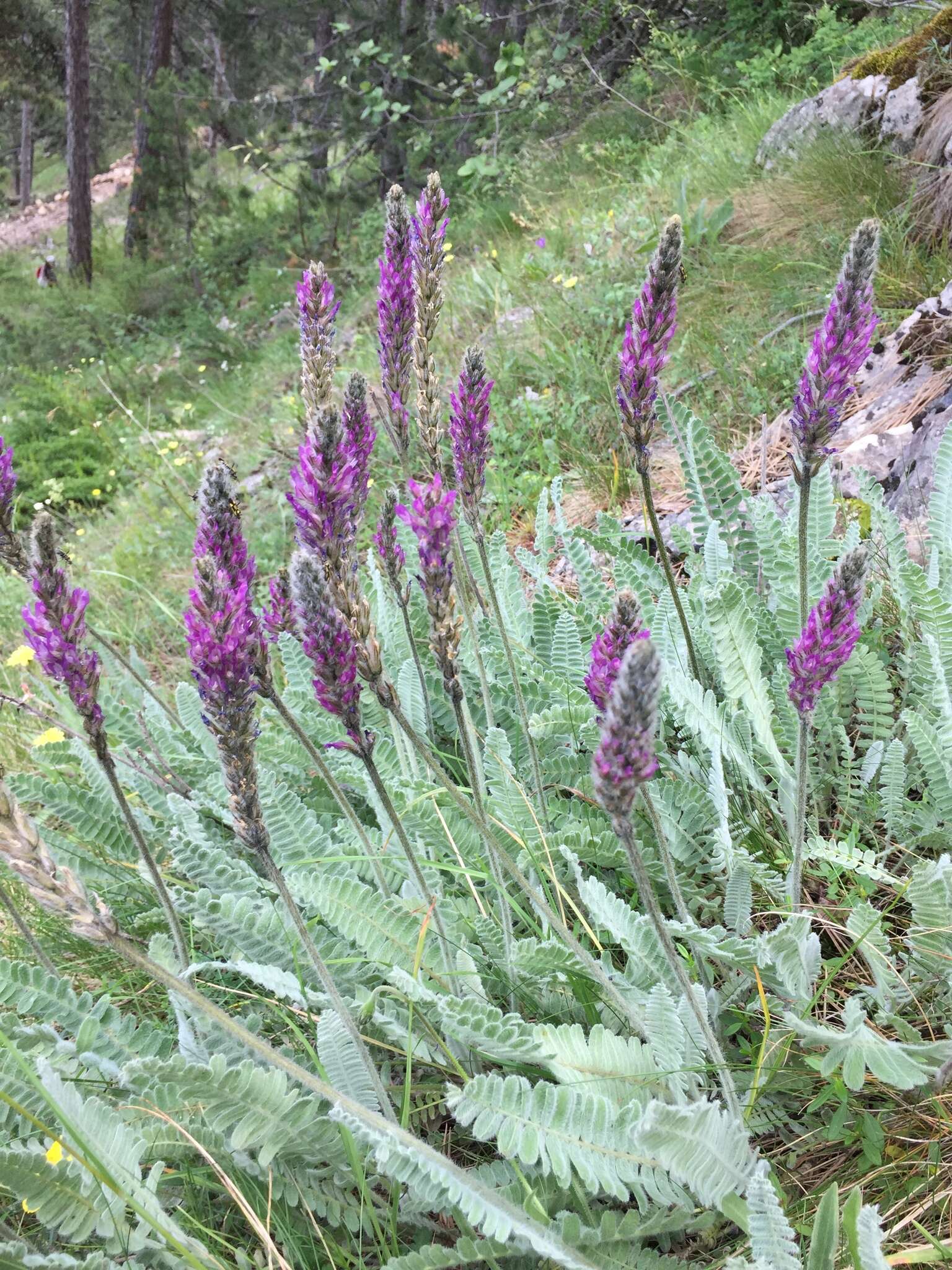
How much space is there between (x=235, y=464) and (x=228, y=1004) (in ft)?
19.0

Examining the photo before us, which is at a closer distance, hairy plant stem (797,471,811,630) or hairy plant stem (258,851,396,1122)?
hairy plant stem (258,851,396,1122)

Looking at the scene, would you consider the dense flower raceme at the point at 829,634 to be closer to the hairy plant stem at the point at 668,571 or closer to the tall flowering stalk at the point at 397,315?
the hairy plant stem at the point at 668,571

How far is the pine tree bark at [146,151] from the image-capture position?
46.8 ft

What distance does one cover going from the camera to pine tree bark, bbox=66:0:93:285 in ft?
44.5

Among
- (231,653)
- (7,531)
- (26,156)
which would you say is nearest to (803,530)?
(231,653)

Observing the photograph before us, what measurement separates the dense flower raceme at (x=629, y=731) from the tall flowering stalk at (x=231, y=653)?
46cm

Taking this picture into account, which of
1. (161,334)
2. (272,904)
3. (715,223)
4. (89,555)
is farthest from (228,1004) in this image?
(161,334)

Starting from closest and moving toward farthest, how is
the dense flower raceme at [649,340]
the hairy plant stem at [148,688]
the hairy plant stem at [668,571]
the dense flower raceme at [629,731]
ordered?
the dense flower raceme at [629,731], the dense flower raceme at [649,340], the hairy plant stem at [668,571], the hairy plant stem at [148,688]

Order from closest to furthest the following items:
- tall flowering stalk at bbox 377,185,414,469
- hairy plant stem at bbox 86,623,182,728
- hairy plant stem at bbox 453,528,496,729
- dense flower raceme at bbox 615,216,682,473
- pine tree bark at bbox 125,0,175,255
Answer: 1. dense flower raceme at bbox 615,216,682,473
2. tall flowering stalk at bbox 377,185,414,469
3. hairy plant stem at bbox 453,528,496,729
4. hairy plant stem at bbox 86,623,182,728
5. pine tree bark at bbox 125,0,175,255

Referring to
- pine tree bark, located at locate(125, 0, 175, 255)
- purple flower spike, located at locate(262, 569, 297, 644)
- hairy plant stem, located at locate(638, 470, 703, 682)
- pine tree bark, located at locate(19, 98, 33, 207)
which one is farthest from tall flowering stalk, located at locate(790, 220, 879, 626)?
pine tree bark, located at locate(19, 98, 33, 207)

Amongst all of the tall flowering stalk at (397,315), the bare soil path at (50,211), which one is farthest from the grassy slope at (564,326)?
the bare soil path at (50,211)

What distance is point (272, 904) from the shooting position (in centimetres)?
169

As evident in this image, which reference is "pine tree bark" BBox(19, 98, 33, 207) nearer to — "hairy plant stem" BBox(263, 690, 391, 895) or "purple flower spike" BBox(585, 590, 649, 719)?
"hairy plant stem" BBox(263, 690, 391, 895)

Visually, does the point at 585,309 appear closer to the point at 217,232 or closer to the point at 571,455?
the point at 571,455
